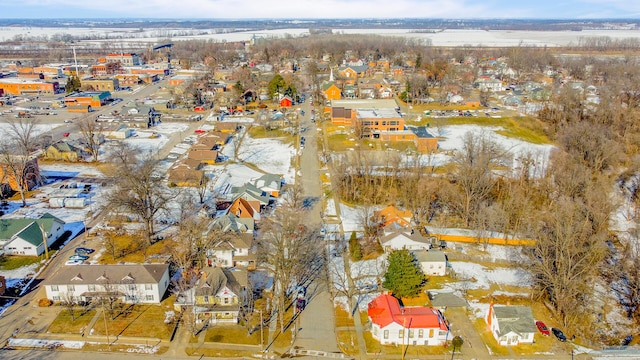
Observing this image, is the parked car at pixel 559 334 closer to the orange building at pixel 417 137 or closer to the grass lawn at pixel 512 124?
the orange building at pixel 417 137

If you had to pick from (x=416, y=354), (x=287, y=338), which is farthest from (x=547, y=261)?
(x=287, y=338)

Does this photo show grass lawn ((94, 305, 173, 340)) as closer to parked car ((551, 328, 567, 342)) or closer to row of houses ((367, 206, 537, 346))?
row of houses ((367, 206, 537, 346))

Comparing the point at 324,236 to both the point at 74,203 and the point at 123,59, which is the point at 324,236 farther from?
the point at 123,59

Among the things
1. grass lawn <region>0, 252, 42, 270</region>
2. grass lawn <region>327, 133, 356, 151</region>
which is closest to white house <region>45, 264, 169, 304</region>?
grass lawn <region>0, 252, 42, 270</region>

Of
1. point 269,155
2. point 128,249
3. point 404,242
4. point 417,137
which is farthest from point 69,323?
point 417,137

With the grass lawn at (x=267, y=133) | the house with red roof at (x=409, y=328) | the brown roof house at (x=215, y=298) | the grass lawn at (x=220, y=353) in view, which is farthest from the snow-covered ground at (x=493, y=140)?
the grass lawn at (x=220, y=353)

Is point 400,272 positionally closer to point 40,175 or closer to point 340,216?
point 340,216
